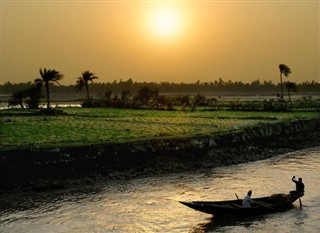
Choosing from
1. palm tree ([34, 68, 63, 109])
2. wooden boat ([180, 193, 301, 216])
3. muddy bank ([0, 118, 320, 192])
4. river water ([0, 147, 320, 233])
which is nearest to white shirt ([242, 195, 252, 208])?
wooden boat ([180, 193, 301, 216])

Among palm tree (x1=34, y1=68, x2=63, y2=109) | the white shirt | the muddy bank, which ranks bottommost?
the white shirt

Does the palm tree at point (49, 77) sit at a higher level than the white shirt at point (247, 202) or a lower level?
higher

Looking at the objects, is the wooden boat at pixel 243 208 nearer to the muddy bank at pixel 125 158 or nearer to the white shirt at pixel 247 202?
the white shirt at pixel 247 202

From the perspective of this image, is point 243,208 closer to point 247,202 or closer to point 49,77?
point 247,202

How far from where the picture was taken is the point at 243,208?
2064 cm

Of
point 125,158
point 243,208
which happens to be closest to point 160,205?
point 243,208

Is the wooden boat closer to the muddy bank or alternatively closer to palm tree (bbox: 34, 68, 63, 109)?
the muddy bank

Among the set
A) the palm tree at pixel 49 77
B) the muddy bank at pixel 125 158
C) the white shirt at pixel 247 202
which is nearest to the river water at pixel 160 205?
the white shirt at pixel 247 202

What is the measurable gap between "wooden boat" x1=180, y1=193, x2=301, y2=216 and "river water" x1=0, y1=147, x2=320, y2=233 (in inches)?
12.1

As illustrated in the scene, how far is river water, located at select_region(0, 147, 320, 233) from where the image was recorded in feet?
66.0

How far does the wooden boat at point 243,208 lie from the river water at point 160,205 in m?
0.31

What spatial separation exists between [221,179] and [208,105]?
51.0 m

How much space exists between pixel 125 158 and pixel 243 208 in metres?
12.4

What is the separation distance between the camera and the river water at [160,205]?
20.1 metres
